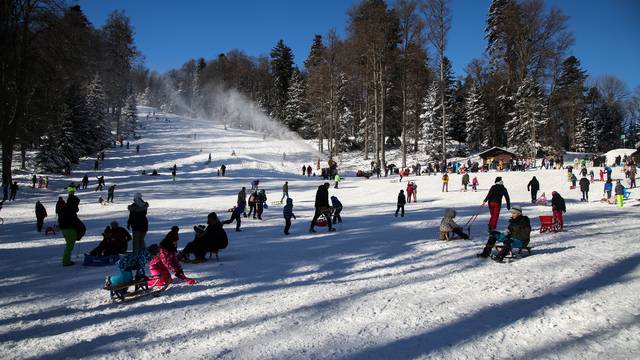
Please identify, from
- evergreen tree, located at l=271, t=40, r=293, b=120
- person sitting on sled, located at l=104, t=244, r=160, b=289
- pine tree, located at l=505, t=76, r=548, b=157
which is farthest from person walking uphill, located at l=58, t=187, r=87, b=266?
evergreen tree, located at l=271, t=40, r=293, b=120

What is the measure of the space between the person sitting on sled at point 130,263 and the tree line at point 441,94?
1135 inches

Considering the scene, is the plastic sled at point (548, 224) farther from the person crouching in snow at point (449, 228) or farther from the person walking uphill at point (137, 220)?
the person walking uphill at point (137, 220)

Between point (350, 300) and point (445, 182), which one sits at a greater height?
point (445, 182)

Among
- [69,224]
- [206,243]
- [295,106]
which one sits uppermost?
[295,106]

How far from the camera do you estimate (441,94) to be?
34.5 m

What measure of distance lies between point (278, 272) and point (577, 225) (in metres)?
9.91

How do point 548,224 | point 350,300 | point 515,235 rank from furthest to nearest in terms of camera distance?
point 548,224
point 515,235
point 350,300

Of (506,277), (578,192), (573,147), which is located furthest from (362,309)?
(573,147)

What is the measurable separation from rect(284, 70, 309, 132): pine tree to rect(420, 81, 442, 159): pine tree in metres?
18.7

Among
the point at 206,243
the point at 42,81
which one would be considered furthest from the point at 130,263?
the point at 42,81

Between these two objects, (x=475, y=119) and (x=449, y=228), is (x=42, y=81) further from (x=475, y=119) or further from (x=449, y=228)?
(x=475, y=119)

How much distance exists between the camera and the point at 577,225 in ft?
38.7

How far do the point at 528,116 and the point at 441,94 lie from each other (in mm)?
12895

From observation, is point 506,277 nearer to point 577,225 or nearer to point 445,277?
point 445,277
